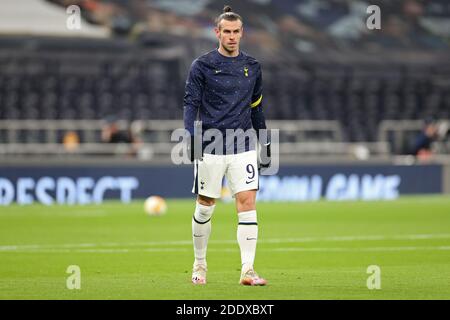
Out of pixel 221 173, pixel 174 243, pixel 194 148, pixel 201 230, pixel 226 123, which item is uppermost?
pixel 226 123

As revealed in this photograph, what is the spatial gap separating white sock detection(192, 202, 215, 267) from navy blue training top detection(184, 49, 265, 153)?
1.96 ft

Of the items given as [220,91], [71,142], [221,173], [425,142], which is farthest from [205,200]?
[425,142]

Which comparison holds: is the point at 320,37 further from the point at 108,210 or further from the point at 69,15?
the point at 108,210

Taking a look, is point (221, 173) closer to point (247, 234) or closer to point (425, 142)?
point (247, 234)

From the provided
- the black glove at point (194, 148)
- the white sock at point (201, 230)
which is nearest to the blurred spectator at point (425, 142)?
the white sock at point (201, 230)

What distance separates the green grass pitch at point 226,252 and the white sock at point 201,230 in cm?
26

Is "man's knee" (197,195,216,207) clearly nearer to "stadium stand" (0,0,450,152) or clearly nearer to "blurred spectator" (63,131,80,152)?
"blurred spectator" (63,131,80,152)

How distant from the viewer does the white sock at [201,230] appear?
10.4 meters

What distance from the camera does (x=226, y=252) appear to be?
13992mm

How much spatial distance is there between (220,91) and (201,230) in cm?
127

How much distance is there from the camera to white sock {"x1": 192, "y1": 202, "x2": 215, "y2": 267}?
10.4 meters
